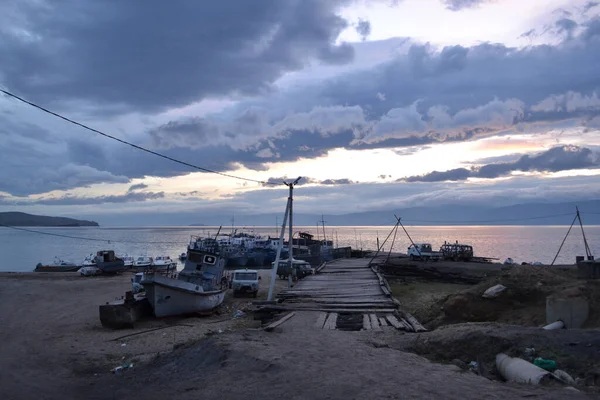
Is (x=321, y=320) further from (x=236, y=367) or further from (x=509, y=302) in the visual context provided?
(x=509, y=302)

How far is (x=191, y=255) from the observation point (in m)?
28.4

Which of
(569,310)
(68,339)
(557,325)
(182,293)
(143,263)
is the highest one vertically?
(569,310)

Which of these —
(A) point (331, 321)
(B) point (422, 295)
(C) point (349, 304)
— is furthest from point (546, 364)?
(B) point (422, 295)

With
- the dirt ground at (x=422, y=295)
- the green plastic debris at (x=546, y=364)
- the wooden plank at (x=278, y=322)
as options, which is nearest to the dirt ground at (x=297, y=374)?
the wooden plank at (x=278, y=322)

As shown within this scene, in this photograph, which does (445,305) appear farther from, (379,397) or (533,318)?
(379,397)

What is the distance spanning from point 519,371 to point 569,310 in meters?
6.08

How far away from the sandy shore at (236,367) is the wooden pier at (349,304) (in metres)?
0.79

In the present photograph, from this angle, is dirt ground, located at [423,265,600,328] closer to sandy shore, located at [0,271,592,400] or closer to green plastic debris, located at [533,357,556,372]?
sandy shore, located at [0,271,592,400]

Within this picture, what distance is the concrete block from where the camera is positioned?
12.9m

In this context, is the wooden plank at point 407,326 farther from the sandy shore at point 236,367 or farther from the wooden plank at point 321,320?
the wooden plank at point 321,320

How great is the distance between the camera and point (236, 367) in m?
9.03

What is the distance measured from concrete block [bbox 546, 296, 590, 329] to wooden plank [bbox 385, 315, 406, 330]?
4000mm

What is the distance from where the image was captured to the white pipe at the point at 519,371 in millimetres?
7782

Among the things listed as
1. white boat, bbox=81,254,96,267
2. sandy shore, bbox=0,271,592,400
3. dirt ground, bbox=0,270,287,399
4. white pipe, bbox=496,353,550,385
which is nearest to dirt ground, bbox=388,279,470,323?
sandy shore, bbox=0,271,592,400
